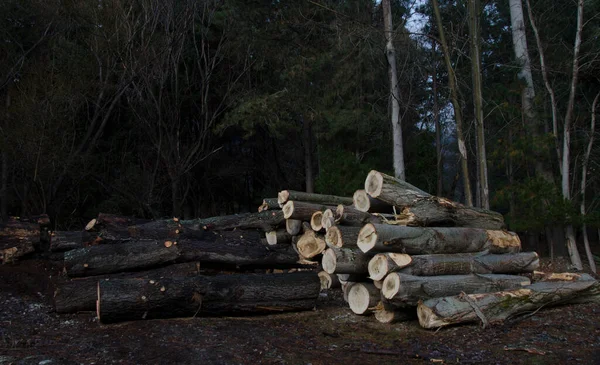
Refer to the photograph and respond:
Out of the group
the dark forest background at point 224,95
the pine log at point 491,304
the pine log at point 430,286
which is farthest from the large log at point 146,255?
the dark forest background at point 224,95

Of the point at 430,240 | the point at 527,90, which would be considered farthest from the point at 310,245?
the point at 527,90

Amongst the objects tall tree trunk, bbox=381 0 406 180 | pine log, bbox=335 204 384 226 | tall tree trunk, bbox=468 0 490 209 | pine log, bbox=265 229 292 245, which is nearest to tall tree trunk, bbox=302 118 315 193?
tall tree trunk, bbox=381 0 406 180

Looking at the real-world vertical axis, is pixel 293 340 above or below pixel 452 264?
below

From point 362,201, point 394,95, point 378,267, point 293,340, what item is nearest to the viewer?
point 293,340

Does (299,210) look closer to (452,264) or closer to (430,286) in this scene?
(452,264)

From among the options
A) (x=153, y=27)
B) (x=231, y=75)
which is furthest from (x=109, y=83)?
(x=231, y=75)

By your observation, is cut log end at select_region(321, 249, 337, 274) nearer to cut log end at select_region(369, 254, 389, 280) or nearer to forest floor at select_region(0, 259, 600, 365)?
cut log end at select_region(369, 254, 389, 280)

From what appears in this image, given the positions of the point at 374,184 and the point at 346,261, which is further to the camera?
the point at 374,184

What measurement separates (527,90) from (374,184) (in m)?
7.43

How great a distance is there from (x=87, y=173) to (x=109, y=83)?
2.94 m

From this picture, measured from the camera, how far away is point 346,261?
282 inches

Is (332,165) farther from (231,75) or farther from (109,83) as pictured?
(109,83)

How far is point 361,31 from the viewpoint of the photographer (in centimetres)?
1462

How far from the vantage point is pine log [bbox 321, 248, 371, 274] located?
7.15m
